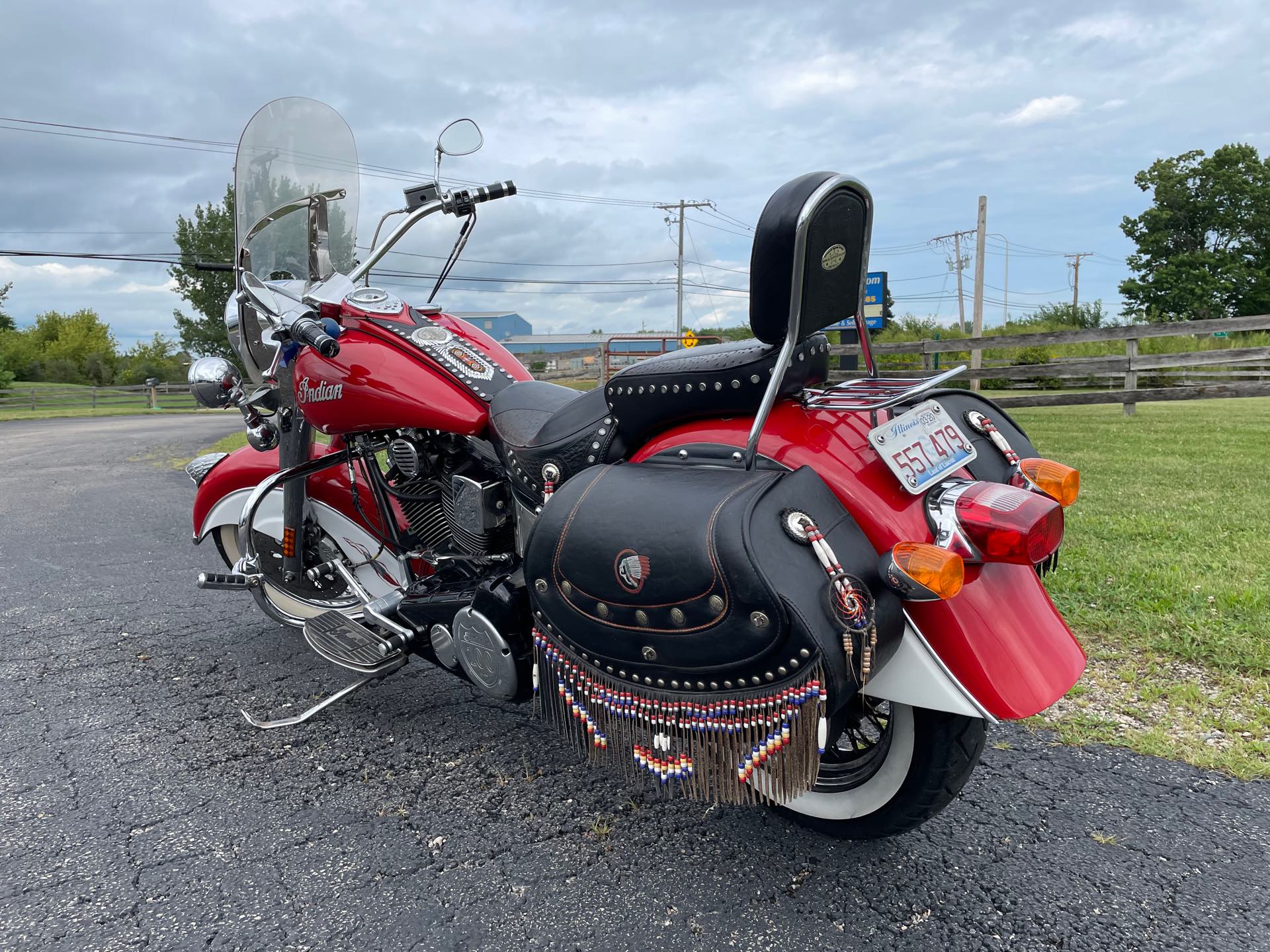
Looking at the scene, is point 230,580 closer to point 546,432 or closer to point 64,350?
point 546,432

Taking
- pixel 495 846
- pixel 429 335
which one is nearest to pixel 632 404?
pixel 429 335

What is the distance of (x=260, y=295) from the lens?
2586 mm

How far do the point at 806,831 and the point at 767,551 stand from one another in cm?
96

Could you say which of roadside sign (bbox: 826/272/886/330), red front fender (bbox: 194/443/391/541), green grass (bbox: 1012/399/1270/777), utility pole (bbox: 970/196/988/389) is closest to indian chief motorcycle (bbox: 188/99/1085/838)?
red front fender (bbox: 194/443/391/541)

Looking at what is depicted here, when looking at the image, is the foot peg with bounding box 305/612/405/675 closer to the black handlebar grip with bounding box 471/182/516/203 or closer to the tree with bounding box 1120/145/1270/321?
the black handlebar grip with bounding box 471/182/516/203

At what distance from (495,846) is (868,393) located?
136 centimetres

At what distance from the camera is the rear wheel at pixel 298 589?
2857 millimetres

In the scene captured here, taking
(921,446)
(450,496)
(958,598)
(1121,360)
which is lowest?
(958,598)

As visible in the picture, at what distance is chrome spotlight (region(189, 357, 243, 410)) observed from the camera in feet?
9.19

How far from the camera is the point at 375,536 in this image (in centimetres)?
281

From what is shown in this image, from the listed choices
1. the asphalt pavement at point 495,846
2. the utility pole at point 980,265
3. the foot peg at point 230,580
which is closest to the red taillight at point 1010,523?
the asphalt pavement at point 495,846

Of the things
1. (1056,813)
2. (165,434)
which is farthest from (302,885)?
(165,434)

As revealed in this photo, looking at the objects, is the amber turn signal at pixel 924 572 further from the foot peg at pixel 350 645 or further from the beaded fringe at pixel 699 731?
the foot peg at pixel 350 645

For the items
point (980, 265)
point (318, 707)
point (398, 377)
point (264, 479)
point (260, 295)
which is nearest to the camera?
point (398, 377)
